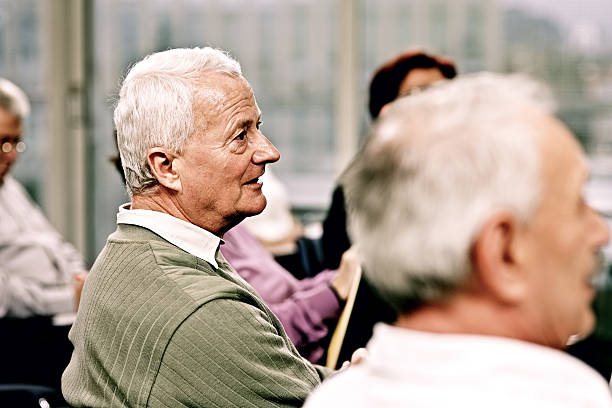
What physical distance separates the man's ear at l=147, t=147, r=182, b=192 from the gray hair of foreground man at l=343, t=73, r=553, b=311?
73 centimetres

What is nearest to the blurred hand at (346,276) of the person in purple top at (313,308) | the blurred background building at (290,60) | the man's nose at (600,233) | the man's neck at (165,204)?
the person in purple top at (313,308)

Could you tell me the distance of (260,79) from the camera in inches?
195

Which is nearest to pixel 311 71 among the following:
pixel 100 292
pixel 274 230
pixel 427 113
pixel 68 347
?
pixel 274 230

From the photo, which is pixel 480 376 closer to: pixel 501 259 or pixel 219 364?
pixel 501 259

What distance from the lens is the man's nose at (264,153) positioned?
5.33 feet

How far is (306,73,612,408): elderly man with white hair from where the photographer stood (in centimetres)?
73

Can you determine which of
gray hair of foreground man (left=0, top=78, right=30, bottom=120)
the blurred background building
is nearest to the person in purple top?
gray hair of foreground man (left=0, top=78, right=30, bottom=120)

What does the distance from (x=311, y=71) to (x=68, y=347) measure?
2.90 m

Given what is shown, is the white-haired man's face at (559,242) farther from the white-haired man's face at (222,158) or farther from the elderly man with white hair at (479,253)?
the white-haired man's face at (222,158)

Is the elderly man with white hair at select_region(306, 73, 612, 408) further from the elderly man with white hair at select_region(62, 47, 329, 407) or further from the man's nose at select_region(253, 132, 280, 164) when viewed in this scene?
the man's nose at select_region(253, 132, 280, 164)

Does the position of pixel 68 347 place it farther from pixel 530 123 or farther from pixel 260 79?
pixel 260 79

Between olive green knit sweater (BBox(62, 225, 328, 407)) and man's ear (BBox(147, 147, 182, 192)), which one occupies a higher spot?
man's ear (BBox(147, 147, 182, 192))

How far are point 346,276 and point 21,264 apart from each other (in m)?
1.48

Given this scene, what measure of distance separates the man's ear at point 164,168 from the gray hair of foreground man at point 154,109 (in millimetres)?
11
